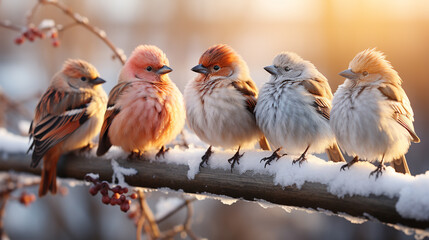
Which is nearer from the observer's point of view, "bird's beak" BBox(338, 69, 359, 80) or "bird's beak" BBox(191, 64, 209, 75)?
"bird's beak" BBox(338, 69, 359, 80)

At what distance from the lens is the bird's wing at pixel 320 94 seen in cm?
156

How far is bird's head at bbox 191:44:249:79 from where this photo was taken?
5.44 ft

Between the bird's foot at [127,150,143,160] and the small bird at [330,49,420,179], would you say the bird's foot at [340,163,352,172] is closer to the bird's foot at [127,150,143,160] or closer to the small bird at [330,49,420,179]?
the small bird at [330,49,420,179]

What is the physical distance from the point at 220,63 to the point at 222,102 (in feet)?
0.54

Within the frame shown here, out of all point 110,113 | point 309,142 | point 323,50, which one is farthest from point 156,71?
point 323,50

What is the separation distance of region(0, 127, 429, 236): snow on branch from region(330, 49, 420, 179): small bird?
0.22 feet

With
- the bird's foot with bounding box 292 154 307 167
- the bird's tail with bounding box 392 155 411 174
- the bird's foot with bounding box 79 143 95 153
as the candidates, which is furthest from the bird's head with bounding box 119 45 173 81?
the bird's tail with bounding box 392 155 411 174

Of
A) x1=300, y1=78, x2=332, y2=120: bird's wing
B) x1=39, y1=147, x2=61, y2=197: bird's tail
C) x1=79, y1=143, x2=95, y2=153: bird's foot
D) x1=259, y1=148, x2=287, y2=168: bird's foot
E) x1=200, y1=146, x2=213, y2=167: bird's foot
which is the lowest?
x1=39, y1=147, x2=61, y2=197: bird's tail

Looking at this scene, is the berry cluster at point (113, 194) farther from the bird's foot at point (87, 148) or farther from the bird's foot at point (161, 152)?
the bird's foot at point (87, 148)

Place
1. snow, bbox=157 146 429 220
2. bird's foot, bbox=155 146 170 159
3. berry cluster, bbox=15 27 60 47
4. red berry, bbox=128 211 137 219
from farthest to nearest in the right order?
red berry, bbox=128 211 137 219 → berry cluster, bbox=15 27 60 47 → bird's foot, bbox=155 146 170 159 → snow, bbox=157 146 429 220

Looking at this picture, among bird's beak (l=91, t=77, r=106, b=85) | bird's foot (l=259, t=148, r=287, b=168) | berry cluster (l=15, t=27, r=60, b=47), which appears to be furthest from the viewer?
berry cluster (l=15, t=27, r=60, b=47)

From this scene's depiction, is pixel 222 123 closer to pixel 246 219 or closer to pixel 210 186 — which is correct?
pixel 210 186

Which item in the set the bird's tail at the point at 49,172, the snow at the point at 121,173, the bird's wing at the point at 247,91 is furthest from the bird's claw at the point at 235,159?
the bird's tail at the point at 49,172

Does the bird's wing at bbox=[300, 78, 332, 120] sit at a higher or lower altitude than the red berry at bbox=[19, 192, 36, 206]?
higher
